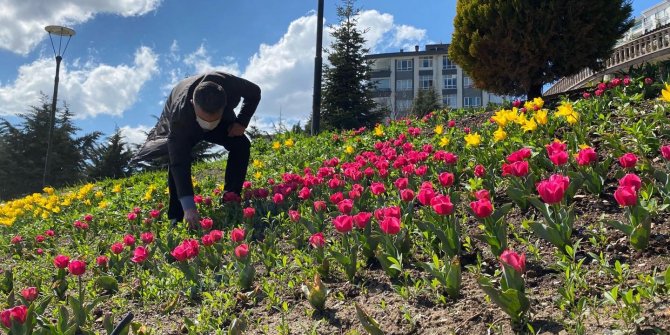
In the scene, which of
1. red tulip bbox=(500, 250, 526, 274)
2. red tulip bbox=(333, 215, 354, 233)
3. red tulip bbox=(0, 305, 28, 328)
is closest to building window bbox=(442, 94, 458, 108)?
red tulip bbox=(333, 215, 354, 233)

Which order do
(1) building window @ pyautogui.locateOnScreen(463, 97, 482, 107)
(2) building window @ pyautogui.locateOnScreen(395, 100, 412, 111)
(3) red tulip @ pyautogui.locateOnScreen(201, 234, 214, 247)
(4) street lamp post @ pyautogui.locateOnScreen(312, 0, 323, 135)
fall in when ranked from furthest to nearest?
(1) building window @ pyautogui.locateOnScreen(463, 97, 482, 107), (2) building window @ pyautogui.locateOnScreen(395, 100, 412, 111), (4) street lamp post @ pyautogui.locateOnScreen(312, 0, 323, 135), (3) red tulip @ pyautogui.locateOnScreen(201, 234, 214, 247)

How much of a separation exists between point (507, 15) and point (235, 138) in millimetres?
4950

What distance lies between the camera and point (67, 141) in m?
27.2

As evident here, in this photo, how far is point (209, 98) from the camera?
4.29m

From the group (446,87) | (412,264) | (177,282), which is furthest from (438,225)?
(446,87)

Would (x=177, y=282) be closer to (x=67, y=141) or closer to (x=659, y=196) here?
(x=659, y=196)

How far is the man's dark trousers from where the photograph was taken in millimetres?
5121

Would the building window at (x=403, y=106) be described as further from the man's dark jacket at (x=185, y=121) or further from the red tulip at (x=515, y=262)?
the red tulip at (x=515, y=262)

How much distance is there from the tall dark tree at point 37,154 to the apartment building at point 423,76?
129 ft

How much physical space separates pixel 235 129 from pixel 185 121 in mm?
590

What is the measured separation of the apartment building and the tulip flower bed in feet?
190

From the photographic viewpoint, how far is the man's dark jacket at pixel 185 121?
4473mm

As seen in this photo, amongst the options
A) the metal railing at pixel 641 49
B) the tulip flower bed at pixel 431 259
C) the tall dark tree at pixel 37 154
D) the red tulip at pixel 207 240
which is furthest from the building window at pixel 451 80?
the red tulip at pixel 207 240

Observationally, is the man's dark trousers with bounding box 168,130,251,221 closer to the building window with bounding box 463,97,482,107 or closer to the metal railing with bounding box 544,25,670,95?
the metal railing with bounding box 544,25,670,95
